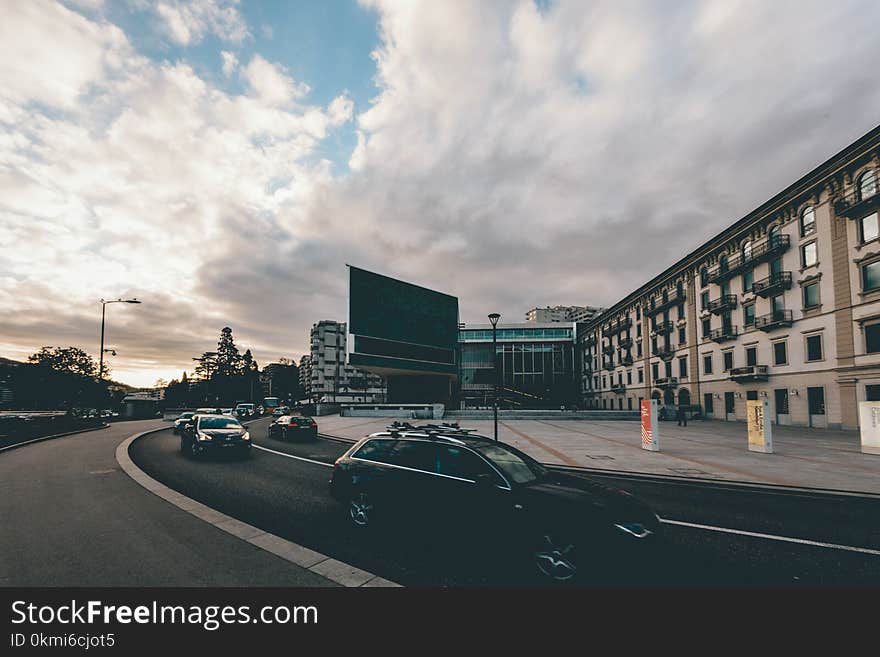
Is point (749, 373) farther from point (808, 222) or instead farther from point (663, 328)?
point (663, 328)

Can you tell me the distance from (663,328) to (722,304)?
11394 millimetres

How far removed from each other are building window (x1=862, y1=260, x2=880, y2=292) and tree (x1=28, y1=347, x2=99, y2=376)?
10714 centimetres

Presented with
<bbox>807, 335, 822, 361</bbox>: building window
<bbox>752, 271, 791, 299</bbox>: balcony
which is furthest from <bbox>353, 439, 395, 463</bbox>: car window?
<bbox>752, 271, 791, 299</bbox>: balcony

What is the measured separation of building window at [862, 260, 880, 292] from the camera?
88.6 feet

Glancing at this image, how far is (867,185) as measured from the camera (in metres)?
27.6

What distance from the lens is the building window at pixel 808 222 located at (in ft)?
105

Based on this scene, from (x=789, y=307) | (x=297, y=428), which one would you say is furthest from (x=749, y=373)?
(x=297, y=428)

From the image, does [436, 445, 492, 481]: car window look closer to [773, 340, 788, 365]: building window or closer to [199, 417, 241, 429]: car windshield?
[199, 417, 241, 429]: car windshield

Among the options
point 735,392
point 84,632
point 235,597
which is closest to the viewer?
point 84,632

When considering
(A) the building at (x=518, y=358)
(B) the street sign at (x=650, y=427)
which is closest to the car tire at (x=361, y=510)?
(B) the street sign at (x=650, y=427)

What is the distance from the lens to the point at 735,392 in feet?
130

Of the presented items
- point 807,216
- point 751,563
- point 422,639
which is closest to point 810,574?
point 751,563

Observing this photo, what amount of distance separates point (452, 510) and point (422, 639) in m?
1.95

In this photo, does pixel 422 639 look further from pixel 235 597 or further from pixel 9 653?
pixel 9 653
